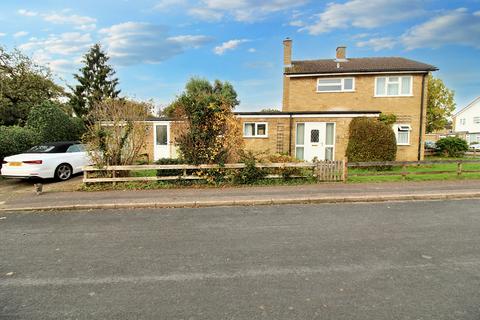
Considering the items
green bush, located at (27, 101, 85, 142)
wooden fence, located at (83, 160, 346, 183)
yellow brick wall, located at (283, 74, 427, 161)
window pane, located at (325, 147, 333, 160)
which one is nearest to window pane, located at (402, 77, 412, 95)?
yellow brick wall, located at (283, 74, 427, 161)

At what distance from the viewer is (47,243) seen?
523cm

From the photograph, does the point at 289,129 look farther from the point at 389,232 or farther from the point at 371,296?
the point at 371,296

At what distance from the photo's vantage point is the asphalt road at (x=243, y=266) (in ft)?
10.3

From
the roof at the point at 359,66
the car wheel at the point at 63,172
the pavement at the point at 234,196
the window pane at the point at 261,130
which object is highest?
the roof at the point at 359,66

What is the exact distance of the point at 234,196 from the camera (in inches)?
337

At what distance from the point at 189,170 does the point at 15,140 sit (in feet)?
28.4

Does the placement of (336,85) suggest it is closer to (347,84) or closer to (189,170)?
(347,84)

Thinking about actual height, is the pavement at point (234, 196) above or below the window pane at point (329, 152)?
below

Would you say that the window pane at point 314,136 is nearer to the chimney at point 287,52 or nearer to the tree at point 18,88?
the chimney at point 287,52

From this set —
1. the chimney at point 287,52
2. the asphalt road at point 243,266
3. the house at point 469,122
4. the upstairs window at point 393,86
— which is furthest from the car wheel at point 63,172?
the house at point 469,122

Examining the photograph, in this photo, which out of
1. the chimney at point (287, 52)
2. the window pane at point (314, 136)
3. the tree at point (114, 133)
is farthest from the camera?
the chimney at point (287, 52)

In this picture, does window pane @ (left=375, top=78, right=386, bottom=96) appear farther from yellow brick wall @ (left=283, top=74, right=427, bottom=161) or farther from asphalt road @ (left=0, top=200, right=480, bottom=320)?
asphalt road @ (left=0, top=200, right=480, bottom=320)

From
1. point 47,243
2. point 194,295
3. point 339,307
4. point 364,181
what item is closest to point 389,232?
point 339,307

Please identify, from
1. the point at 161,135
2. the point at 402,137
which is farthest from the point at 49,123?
the point at 402,137
